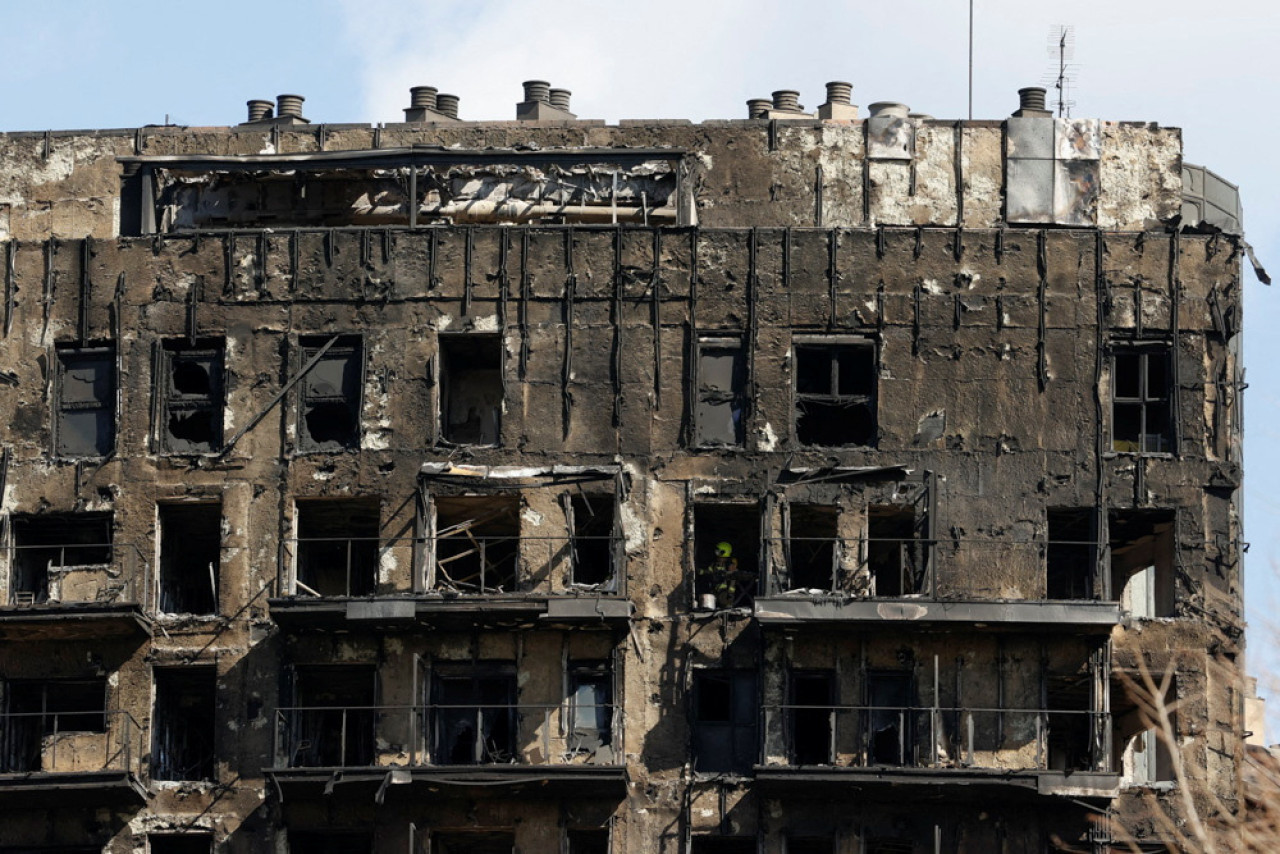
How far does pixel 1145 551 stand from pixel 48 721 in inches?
881

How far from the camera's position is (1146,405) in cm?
6131

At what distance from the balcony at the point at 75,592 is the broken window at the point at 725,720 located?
1097 centimetres

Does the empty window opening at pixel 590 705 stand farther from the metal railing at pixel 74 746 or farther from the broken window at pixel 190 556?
the metal railing at pixel 74 746

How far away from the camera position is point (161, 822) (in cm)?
5919

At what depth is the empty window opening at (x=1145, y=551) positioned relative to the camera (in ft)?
200

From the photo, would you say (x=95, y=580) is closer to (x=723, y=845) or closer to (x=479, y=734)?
(x=479, y=734)

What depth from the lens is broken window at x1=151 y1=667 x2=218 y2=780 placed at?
60250 mm

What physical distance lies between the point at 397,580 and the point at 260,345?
577cm

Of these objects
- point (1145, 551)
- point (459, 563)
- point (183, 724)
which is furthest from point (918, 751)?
point (183, 724)

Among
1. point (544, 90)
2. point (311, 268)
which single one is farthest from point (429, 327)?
point (544, 90)

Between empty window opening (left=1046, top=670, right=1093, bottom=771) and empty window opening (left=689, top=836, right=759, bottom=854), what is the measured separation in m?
6.21

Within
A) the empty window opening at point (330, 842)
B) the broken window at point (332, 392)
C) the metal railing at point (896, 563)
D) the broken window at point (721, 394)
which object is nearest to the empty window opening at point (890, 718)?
the metal railing at point (896, 563)

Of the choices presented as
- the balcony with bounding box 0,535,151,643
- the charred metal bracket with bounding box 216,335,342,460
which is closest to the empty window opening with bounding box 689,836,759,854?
the balcony with bounding box 0,535,151,643

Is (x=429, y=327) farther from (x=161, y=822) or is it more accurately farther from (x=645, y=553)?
(x=161, y=822)
